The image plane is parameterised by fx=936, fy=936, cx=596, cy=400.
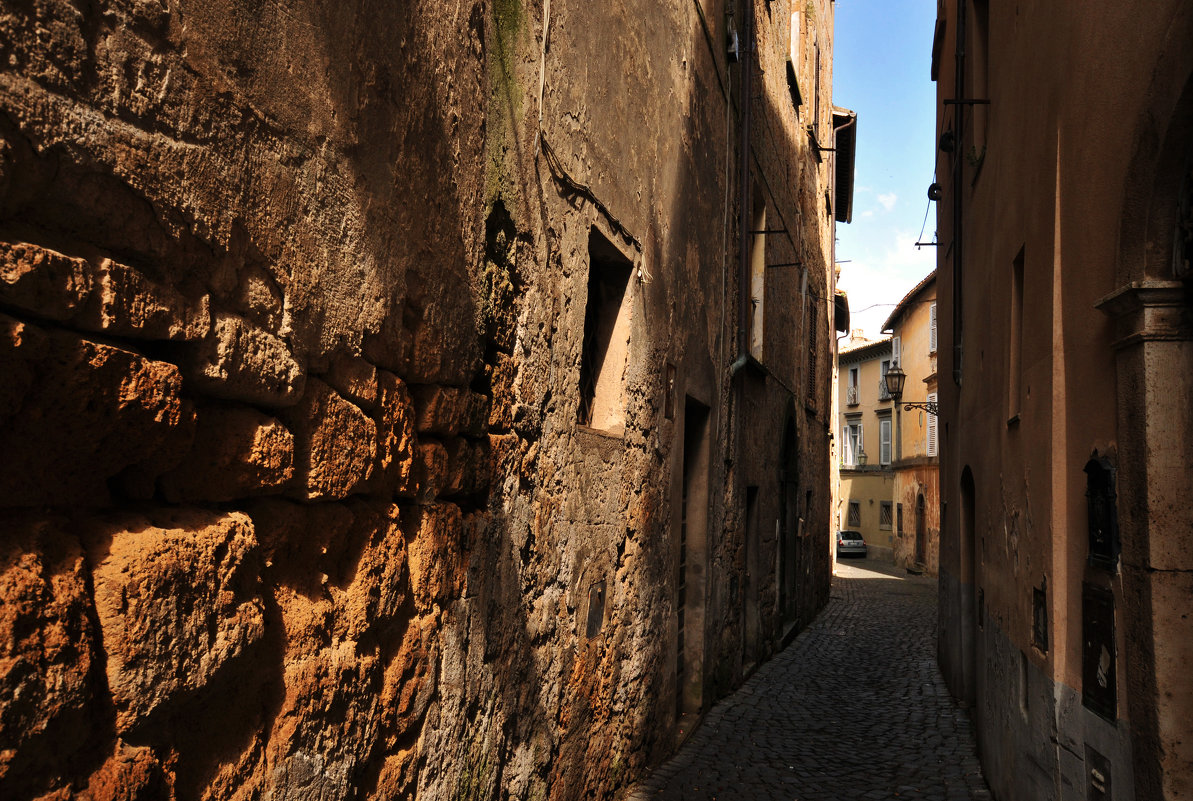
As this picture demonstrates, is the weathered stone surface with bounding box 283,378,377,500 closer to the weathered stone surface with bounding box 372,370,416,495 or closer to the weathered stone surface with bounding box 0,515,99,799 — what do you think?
the weathered stone surface with bounding box 372,370,416,495

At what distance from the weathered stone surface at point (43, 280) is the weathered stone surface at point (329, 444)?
593 mm

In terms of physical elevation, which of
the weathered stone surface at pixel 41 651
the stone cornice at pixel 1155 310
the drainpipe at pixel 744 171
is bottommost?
the weathered stone surface at pixel 41 651

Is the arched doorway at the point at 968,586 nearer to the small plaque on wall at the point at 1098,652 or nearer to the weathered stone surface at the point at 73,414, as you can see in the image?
the small plaque on wall at the point at 1098,652

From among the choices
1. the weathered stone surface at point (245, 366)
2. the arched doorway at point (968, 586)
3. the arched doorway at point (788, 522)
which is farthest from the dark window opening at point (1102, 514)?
the arched doorway at point (788, 522)

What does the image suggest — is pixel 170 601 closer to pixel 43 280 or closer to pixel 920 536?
pixel 43 280

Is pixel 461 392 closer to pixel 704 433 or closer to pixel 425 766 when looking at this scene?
pixel 425 766

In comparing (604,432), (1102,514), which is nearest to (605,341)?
(604,432)

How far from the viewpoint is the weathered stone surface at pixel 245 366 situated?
5.32ft

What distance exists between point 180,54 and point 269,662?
1.11 m

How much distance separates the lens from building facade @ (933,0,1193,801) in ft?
8.90

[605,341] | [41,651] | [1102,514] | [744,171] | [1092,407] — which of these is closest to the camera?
[41,651]

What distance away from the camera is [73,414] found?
4.34 ft

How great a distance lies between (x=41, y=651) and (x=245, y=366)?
610mm

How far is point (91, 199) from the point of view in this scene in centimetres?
137
